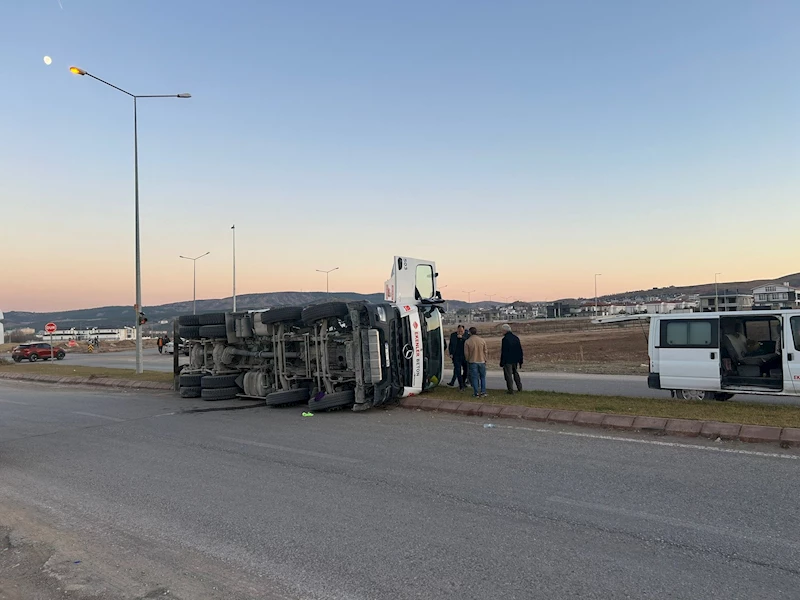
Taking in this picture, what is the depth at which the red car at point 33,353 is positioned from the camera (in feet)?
140

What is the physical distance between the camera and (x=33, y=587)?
4.30 metres

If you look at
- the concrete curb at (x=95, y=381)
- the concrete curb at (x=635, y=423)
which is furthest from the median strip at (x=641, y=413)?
the concrete curb at (x=95, y=381)

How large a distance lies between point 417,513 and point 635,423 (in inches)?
189

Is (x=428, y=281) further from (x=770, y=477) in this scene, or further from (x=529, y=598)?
(x=529, y=598)

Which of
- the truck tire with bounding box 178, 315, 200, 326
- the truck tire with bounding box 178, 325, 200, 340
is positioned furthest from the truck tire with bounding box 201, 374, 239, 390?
the truck tire with bounding box 178, 315, 200, 326

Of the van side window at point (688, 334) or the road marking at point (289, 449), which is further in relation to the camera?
the van side window at point (688, 334)

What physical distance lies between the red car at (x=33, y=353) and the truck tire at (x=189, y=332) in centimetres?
3383

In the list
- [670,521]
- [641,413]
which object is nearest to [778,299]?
[641,413]

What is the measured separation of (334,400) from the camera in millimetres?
11672

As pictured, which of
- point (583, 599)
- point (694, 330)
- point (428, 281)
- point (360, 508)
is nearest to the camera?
point (583, 599)

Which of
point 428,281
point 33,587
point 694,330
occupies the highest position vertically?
point 428,281

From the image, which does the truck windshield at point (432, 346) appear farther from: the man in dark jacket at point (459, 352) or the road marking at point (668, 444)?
the road marking at point (668, 444)

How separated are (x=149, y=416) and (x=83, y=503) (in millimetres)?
6348

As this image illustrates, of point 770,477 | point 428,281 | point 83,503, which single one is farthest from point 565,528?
point 428,281
